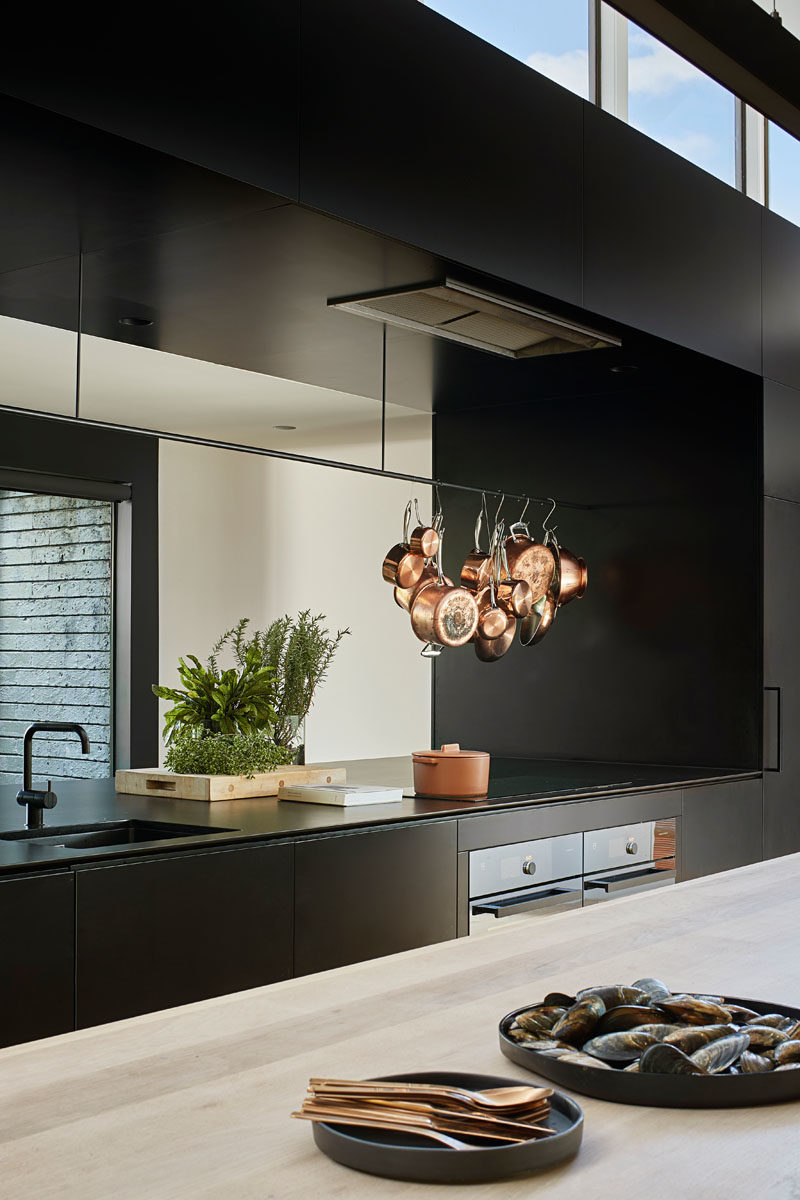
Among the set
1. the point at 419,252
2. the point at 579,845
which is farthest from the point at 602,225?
the point at 579,845

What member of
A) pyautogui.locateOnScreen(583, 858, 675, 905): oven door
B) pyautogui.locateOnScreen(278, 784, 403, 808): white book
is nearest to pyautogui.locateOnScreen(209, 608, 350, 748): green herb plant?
pyautogui.locateOnScreen(278, 784, 403, 808): white book

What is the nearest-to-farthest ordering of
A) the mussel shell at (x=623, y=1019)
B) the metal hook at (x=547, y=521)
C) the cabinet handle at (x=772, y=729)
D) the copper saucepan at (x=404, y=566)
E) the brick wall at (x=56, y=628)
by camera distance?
the mussel shell at (x=623, y=1019) → the copper saucepan at (x=404, y=566) → the cabinet handle at (x=772, y=729) → the metal hook at (x=547, y=521) → the brick wall at (x=56, y=628)

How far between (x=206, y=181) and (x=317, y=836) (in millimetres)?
1449

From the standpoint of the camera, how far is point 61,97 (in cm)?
225

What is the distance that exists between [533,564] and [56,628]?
10.4 feet

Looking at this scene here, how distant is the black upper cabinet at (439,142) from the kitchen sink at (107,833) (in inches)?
55.2

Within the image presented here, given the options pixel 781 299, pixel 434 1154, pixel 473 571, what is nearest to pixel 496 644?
pixel 473 571

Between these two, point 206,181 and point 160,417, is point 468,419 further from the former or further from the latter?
point 206,181

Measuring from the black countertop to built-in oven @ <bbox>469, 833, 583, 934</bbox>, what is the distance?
0.13m

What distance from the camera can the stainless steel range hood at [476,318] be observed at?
130 inches

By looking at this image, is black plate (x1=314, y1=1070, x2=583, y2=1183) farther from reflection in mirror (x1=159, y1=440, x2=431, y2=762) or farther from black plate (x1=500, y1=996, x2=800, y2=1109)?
reflection in mirror (x1=159, y1=440, x2=431, y2=762)

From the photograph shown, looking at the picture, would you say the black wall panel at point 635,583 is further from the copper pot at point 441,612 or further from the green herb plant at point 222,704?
the green herb plant at point 222,704

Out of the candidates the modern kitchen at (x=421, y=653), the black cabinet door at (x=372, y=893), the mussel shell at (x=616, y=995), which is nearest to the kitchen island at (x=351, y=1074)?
the modern kitchen at (x=421, y=653)

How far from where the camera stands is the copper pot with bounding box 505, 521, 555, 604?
174 inches
